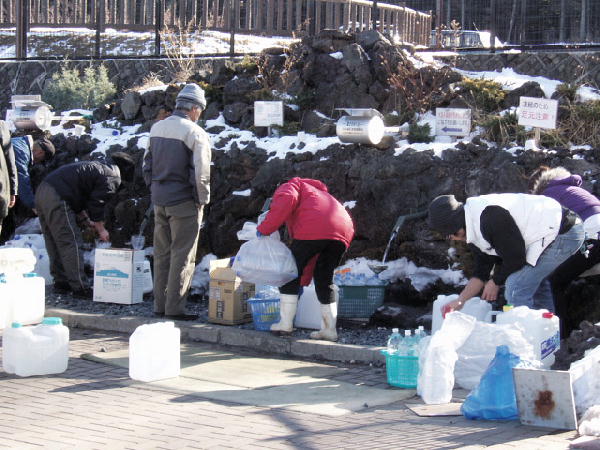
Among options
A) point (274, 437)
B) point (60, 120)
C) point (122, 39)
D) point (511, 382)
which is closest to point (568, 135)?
point (511, 382)

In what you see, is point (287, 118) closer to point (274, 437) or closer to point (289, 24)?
point (289, 24)

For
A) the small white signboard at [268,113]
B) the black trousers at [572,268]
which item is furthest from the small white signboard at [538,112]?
the small white signboard at [268,113]

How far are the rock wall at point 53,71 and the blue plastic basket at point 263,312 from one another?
22.2 ft

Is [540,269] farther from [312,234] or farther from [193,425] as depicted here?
[193,425]

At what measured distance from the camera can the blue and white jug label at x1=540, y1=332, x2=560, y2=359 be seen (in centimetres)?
712

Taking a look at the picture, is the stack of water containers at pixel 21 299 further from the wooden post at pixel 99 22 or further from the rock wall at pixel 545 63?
the wooden post at pixel 99 22

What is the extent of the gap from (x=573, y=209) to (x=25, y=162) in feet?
21.4

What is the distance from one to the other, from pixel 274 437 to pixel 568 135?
20.2ft

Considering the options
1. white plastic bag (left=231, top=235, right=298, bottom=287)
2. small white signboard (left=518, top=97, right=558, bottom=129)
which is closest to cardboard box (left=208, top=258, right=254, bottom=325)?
white plastic bag (left=231, top=235, right=298, bottom=287)

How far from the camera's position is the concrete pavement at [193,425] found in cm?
568

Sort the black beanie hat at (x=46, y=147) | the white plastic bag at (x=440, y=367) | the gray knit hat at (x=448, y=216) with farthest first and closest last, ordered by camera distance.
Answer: the black beanie hat at (x=46, y=147) < the gray knit hat at (x=448, y=216) < the white plastic bag at (x=440, y=367)

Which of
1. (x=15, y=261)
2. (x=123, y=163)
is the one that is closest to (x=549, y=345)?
(x=15, y=261)

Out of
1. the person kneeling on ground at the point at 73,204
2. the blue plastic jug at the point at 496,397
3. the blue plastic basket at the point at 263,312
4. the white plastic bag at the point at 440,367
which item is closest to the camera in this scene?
the blue plastic jug at the point at 496,397

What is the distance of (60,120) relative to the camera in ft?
46.7
